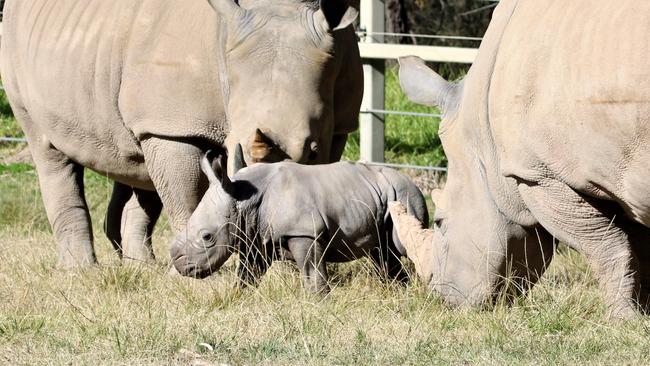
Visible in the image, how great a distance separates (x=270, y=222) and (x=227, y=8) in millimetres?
1071

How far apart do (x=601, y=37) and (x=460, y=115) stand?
109 centimetres

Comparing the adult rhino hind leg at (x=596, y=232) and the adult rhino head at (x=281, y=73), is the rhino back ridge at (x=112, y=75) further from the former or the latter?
the adult rhino hind leg at (x=596, y=232)

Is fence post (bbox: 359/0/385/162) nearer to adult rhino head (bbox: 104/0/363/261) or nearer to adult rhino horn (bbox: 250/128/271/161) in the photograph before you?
adult rhino head (bbox: 104/0/363/261)

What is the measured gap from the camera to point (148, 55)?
6.97 meters

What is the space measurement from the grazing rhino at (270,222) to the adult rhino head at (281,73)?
134mm

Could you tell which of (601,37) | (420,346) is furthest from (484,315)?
(601,37)

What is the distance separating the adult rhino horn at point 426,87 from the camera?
19.0 feet

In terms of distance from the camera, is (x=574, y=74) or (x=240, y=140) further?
(x=240, y=140)

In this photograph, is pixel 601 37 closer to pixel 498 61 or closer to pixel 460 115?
pixel 498 61

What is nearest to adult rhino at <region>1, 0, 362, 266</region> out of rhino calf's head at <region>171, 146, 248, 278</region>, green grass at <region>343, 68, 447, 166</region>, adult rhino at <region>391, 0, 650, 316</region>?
rhino calf's head at <region>171, 146, 248, 278</region>

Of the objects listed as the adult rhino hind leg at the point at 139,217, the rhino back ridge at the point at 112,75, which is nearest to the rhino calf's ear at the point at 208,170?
the rhino back ridge at the point at 112,75

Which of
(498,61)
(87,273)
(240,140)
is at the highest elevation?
(498,61)

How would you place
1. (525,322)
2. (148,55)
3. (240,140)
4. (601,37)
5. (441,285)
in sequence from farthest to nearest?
(148,55) → (240,140) → (441,285) → (525,322) → (601,37)

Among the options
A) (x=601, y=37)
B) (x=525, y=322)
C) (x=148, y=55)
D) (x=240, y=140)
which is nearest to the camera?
(x=601, y=37)
